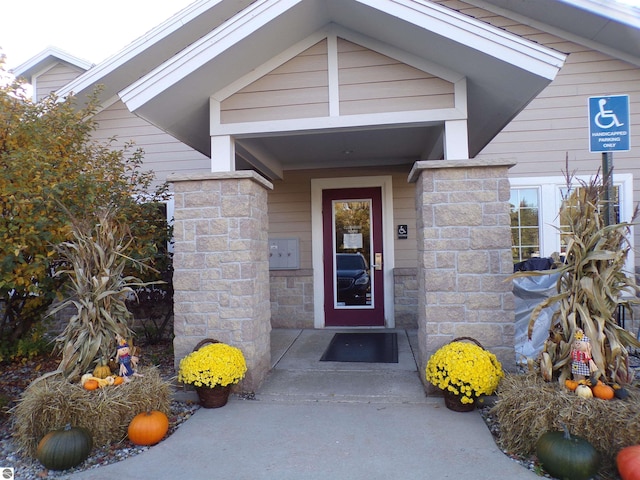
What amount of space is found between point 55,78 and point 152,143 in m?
2.60

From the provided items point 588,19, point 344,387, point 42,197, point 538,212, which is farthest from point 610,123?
point 42,197

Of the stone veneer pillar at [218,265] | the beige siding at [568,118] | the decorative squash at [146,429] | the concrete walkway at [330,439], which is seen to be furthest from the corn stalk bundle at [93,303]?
the beige siding at [568,118]

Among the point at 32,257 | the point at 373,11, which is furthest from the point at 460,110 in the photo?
the point at 32,257

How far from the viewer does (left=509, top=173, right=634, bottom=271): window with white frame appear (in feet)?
19.1

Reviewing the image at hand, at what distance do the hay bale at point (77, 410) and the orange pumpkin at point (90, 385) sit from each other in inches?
1.1

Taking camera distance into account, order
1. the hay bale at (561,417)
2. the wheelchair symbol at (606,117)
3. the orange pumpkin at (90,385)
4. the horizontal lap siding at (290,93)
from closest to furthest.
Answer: the hay bale at (561,417)
the orange pumpkin at (90,385)
the wheelchair symbol at (606,117)
the horizontal lap siding at (290,93)

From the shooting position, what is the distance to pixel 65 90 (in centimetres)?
579

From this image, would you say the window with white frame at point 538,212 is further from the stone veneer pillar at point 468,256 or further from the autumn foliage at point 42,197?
the autumn foliage at point 42,197

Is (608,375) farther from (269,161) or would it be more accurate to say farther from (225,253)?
(269,161)

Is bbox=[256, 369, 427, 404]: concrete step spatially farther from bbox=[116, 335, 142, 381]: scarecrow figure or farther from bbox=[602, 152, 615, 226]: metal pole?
bbox=[602, 152, 615, 226]: metal pole

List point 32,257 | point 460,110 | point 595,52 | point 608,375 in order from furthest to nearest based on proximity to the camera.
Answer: point 595,52, point 32,257, point 460,110, point 608,375

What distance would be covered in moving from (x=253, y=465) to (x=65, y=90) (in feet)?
19.3

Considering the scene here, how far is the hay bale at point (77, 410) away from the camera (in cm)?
280

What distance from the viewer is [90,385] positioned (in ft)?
9.78
